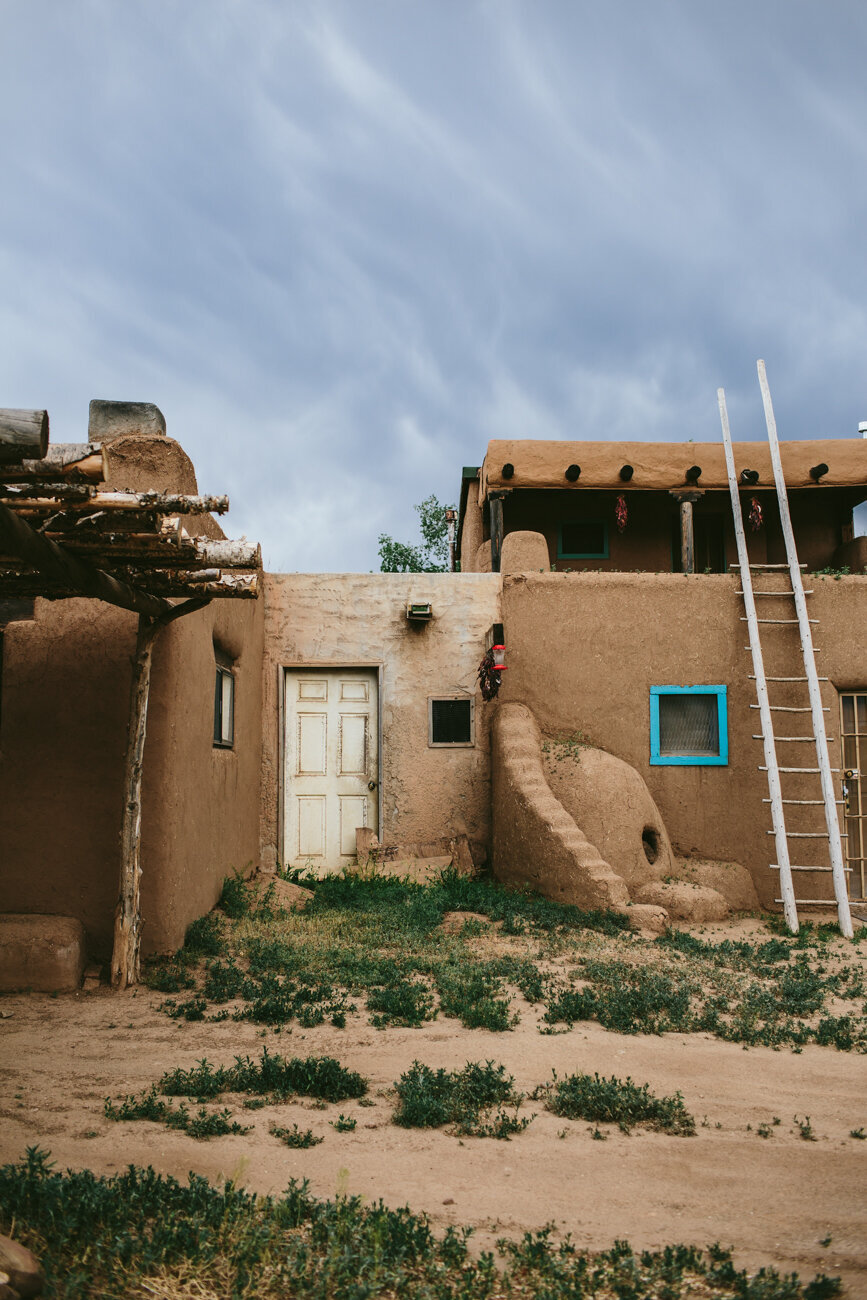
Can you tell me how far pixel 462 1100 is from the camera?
4160 millimetres

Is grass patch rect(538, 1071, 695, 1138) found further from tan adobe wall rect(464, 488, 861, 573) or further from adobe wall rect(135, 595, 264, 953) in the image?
tan adobe wall rect(464, 488, 861, 573)

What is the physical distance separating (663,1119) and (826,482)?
32.0ft

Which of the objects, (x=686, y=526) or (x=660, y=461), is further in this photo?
(x=660, y=461)

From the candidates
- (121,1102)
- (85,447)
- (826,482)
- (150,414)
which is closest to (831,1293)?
(121,1102)

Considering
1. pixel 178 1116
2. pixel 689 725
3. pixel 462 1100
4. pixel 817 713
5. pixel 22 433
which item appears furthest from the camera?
pixel 689 725

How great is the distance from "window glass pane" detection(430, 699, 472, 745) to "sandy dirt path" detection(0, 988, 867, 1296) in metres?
5.02

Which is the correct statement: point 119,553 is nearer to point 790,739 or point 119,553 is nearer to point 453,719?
point 453,719

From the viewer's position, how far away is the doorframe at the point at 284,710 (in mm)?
10086

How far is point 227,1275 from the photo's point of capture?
2.66 m

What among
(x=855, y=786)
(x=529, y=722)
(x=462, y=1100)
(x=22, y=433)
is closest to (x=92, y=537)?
(x=22, y=433)

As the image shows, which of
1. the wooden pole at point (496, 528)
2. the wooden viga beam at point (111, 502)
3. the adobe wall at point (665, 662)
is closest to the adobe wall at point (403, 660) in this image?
the adobe wall at point (665, 662)

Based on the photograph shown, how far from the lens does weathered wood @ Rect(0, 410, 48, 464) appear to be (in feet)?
9.84

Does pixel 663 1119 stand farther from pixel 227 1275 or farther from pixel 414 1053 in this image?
pixel 227 1275

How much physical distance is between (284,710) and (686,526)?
5.39 metres
